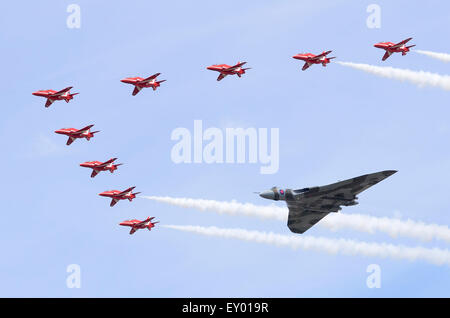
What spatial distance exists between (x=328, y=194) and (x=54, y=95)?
157 feet

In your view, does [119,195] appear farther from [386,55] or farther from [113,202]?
[386,55]

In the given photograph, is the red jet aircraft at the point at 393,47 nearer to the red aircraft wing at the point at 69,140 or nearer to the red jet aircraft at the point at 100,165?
the red jet aircraft at the point at 100,165

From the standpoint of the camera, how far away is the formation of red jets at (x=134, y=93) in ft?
516

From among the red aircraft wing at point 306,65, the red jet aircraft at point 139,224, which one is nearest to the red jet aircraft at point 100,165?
the red jet aircraft at point 139,224

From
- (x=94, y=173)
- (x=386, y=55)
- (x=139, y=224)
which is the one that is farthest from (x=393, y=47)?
(x=94, y=173)

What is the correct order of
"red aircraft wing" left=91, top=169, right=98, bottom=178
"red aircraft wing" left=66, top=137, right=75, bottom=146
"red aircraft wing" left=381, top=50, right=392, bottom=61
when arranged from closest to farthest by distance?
"red aircraft wing" left=91, top=169, right=98, bottom=178 < "red aircraft wing" left=66, top=137, right=75, bottom=146 < "red aircraft wing" left=381, top=50, right=392, bottom=61

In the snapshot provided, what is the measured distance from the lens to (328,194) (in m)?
143

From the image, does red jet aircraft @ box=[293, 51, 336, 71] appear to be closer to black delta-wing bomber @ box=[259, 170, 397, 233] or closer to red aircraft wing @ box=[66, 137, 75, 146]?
black delta-wing bomber @ box=[259, 170, 397, 233]

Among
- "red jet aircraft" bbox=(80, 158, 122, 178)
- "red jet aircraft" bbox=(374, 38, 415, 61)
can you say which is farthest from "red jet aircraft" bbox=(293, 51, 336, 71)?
"red jet aircraft" bbox=(80, 158, 122, 178)

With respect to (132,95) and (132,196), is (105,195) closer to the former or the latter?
(132,196)

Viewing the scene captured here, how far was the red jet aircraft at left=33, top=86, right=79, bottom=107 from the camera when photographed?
525 ft

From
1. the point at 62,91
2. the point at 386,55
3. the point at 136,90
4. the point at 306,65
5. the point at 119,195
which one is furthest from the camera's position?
the point at 386,55

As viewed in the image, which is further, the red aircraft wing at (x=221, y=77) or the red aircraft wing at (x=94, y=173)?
the red aircraft wing at (x=221, y=77)
